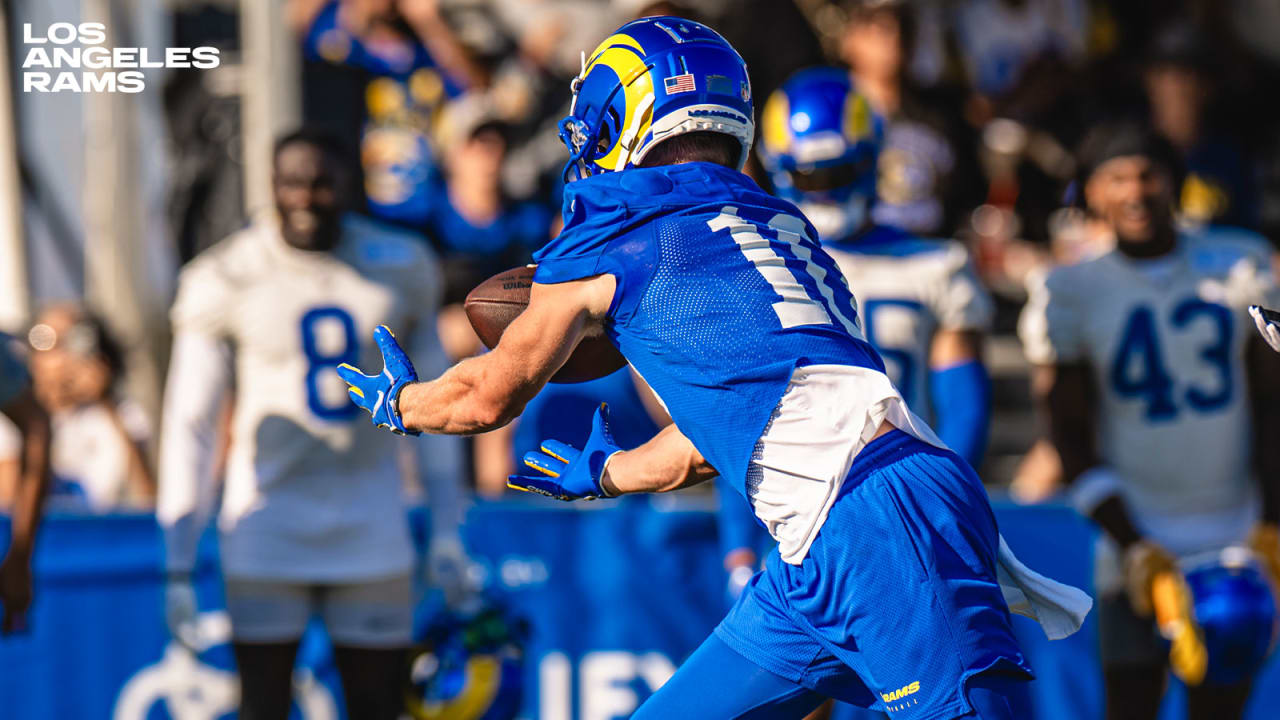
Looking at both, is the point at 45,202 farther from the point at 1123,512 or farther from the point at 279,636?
the point at 1123,512

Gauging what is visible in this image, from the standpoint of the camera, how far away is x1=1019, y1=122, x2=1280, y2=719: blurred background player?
5.05 meters

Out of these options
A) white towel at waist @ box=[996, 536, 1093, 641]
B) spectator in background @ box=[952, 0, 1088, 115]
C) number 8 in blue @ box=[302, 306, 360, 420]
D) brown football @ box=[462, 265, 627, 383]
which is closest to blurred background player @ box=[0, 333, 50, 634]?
number 8 in blue @ box=[302, 306, 360, 420]

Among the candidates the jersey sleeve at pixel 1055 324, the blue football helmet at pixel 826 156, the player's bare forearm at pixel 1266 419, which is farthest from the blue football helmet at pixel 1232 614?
the blue football helmet at pixel 826 156

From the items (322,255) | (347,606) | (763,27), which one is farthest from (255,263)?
(763,27)

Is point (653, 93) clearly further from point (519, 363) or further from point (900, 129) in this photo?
point (900, 129)

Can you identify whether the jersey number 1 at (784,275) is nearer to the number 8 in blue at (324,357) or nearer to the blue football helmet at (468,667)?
the number 8 in blue at (324,357)

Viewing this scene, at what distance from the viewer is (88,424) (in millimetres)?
6754

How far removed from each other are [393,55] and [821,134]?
3676 mm

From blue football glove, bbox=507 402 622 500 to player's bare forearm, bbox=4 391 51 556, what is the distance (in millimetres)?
2339

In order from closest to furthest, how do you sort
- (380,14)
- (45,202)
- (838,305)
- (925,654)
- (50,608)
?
1. (925,654)
2. (838,305)
3. (50,608)
4. (45,202)
5. (380,14)

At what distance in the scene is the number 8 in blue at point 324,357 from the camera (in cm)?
483

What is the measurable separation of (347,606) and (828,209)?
77.3 inches

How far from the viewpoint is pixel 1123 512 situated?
5000mm

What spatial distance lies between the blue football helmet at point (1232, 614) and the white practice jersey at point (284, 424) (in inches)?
99.7
